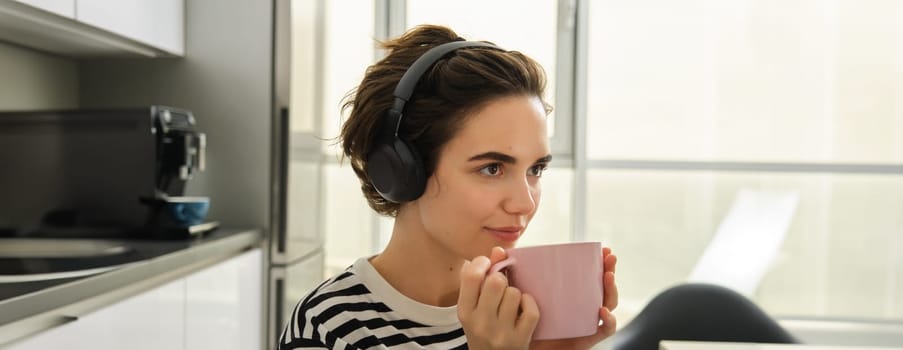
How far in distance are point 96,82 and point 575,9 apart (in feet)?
5.72

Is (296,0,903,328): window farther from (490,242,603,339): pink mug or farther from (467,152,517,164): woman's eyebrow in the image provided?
(490,242,603,339): pink mug

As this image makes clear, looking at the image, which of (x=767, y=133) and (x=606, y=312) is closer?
(x=606, y=312)

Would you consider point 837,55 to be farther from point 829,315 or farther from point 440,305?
point 440,305

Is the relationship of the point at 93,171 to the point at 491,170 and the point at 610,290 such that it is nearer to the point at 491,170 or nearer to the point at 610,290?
the point at 491,170

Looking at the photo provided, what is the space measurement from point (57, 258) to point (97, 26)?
1.89 feet

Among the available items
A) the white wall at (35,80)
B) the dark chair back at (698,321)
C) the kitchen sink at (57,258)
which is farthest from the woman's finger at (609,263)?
the white wall at (35,80)

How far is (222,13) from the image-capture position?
2291mm

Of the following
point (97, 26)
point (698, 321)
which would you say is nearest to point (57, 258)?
point (97, 26)

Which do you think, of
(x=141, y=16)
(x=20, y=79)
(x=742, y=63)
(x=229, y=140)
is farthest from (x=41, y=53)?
(x=742, y=63)

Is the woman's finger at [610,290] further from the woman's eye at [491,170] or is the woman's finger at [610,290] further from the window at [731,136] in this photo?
the window at [731,136]

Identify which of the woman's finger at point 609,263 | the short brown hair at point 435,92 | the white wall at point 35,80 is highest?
the white wall at point 35,80

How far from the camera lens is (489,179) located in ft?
2.74

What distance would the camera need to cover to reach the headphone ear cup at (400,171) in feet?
2.81

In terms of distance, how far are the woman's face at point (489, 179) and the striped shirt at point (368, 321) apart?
0.29ft
